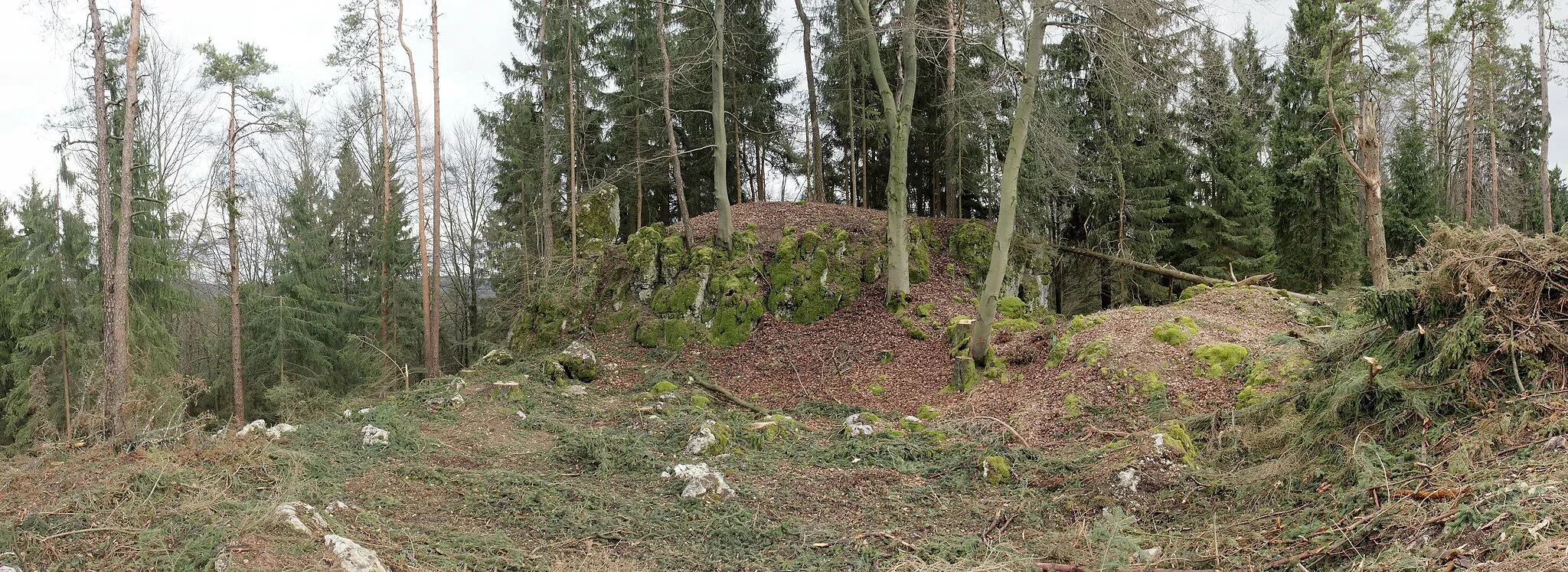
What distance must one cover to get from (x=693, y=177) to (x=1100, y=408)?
18.5 m

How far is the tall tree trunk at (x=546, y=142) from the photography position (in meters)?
18.9

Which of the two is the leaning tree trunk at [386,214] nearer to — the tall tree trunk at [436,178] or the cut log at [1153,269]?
the tall tree trunk at [436,178]

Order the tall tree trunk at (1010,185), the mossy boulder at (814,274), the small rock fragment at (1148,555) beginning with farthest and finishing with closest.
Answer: the mossy boulder at (814,274)
the tall tree trunk at (1010,185)
the small rock fragment at (1148,555)

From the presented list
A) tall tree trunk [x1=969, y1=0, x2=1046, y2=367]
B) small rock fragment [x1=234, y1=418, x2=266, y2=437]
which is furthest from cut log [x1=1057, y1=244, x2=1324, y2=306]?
small rock fragment [x1=234, y1=418, x2=266, y2=437]

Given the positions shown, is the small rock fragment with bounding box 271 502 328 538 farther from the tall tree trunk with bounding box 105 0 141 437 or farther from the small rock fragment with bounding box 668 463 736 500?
the tall tree trunk with bounding box 105 0 141 437

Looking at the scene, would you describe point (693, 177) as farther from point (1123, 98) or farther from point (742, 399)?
point (1123, 98)

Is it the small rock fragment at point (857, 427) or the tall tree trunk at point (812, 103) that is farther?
the tall tree trunk at point (812, 103)

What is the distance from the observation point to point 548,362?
12.7 meters

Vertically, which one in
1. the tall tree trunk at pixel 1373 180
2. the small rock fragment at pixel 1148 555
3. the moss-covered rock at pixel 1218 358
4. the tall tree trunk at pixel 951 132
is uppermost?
the tall tree trunk at pixel 951 132

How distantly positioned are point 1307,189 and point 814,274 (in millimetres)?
14783

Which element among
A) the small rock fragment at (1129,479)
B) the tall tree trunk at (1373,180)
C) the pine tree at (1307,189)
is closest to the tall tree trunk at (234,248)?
the small rock fragment at (1129,479)

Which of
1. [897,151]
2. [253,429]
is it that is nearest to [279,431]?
[253,429]

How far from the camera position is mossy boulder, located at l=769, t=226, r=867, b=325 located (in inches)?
582

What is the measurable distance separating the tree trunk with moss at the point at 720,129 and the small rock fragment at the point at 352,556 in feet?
35.6
